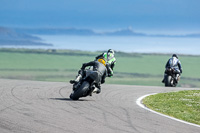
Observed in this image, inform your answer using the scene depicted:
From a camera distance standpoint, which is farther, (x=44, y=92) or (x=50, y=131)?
(x=44, y=92)

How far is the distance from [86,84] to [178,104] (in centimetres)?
293

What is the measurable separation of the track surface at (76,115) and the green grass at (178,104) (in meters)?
0.58

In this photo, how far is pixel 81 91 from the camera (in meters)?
19.1

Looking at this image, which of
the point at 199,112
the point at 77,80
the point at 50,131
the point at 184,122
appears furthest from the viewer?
the point at 77,80

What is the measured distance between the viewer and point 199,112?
1736 cm

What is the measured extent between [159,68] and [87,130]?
168m

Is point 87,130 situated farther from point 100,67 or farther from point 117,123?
point 100,67

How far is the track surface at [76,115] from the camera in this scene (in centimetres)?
1317

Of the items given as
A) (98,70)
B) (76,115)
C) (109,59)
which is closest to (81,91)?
(98,70)

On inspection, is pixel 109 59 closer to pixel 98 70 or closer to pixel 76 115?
pixel 98 70

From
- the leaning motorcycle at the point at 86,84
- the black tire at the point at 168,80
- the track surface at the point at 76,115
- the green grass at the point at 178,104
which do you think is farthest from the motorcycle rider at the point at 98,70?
the black tire at the point at 168,80

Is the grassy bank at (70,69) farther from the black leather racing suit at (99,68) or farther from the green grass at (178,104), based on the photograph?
the black leather racing suit at (99,68)

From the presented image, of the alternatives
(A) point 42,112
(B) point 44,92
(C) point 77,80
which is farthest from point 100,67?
(A) point 42,112

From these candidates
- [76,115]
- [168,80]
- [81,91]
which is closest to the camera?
[76,115]
